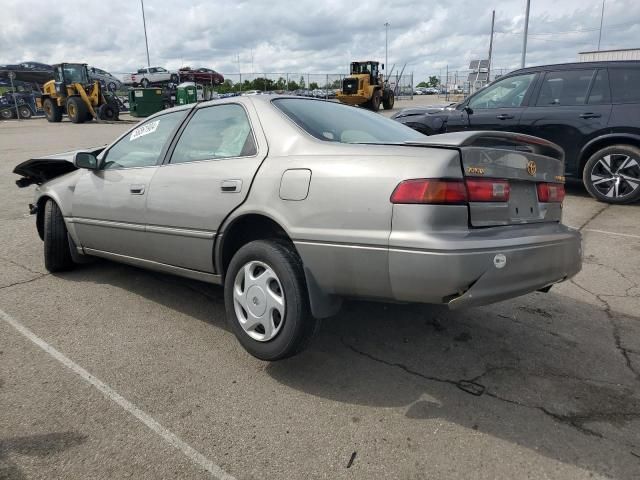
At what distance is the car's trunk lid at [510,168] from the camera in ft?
8.18

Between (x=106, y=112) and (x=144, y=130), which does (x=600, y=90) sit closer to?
(x=144, y=130)

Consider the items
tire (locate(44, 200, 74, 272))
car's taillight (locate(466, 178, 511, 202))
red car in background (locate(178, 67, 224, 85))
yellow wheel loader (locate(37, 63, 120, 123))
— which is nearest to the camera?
car's taillight (locate(466, 178, 511, 202))

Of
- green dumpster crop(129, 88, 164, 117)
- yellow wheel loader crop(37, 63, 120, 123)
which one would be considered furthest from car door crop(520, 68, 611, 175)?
green dumpster crop(129, 88, 164, 117)

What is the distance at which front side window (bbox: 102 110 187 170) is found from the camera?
3.80m

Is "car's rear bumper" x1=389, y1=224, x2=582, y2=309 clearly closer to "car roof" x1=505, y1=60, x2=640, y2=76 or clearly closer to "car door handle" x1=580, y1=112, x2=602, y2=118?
"car door handle" x1=580, y1=112, x2=602, y2=118

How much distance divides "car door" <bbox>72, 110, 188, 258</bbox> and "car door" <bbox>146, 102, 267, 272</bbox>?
16cm

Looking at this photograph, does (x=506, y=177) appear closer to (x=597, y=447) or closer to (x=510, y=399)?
(x=510, y=399)

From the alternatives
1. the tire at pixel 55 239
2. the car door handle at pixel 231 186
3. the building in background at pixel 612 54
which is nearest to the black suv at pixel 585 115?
the car door handle at pixel 231 186

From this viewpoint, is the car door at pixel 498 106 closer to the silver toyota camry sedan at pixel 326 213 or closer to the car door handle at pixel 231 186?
the silver toyota camry sedan at pixel 326 213

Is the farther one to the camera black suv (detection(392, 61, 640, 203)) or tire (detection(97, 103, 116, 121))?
tire (detection(97, 103, 116, 121))

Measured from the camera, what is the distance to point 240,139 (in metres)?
3.23

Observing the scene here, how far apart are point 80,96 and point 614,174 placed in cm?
2445

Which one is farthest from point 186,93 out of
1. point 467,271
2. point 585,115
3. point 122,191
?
point 467,271

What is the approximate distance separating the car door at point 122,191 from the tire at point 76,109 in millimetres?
23005
